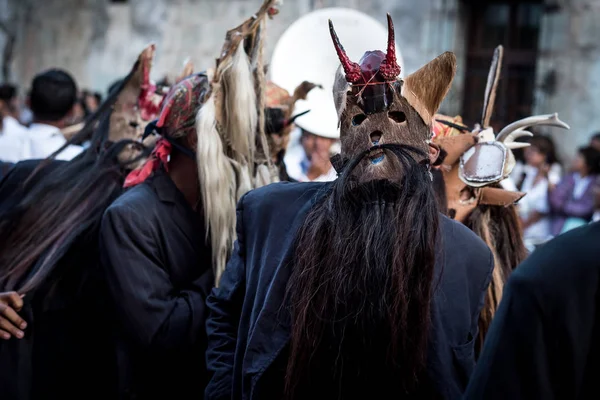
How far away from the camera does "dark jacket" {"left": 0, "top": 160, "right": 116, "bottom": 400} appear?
9.96ft

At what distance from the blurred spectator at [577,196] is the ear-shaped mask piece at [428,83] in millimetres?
5329

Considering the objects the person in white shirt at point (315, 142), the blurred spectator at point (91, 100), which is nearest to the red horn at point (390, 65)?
the person in white shirt at point (315, 142)

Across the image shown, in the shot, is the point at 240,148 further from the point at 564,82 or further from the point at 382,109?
the point at 564,82

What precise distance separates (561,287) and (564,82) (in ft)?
29.7

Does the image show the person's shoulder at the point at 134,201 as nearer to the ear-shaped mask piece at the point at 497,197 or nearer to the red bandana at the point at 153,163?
the red bandana at the point at 153,163

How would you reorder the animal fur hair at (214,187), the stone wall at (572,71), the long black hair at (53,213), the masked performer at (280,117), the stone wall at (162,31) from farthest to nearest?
the stone wall at (162,31) < the stone wall at (572,71) < the masked performer at (280,117) < the long black hair at (53,213) < the animal fur hair at (214,187)

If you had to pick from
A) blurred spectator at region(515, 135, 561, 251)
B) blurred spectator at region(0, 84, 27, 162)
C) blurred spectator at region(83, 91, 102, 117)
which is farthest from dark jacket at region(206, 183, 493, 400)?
blurred spectator at region(83, 91, 102, 117)

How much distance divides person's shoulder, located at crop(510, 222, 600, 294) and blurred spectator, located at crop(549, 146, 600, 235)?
6.02 metres

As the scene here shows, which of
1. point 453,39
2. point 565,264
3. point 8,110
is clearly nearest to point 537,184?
point 453,39

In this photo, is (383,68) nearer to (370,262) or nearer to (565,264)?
(370,262)

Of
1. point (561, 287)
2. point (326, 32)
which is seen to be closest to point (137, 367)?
point (326, 32)

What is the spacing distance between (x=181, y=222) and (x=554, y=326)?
173 cm

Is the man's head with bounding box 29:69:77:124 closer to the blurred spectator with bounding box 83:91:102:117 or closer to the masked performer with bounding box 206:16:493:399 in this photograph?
the masked performer with bounding box 206:16:493:399

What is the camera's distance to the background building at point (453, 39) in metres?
9.79
